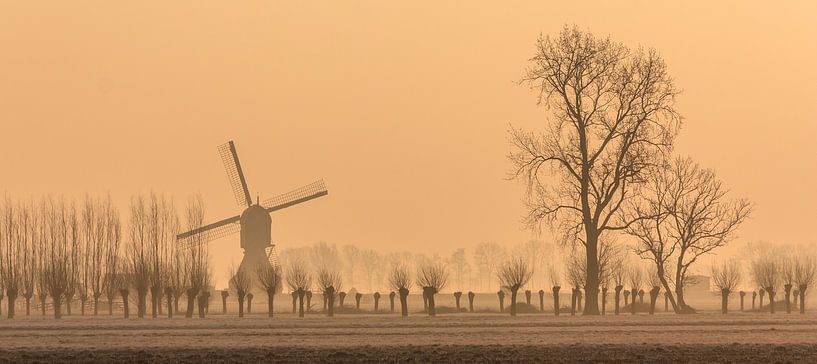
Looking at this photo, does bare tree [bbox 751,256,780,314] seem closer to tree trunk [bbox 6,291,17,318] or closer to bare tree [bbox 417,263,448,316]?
bare tree [bbox 417,263,448,316]

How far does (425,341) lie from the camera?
5800cm

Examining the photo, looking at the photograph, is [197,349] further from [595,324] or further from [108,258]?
[108,258]

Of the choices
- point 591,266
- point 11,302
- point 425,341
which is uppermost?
point 591,266

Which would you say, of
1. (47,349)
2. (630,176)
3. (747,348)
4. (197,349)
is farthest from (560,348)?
(630,176)

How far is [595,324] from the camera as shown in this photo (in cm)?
7062

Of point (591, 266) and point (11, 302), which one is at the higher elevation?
point (591, 266)

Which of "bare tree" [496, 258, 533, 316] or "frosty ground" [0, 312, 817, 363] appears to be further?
"bare tree" [496, 258, 533, 316]

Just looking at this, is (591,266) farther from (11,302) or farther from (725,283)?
(11,302)

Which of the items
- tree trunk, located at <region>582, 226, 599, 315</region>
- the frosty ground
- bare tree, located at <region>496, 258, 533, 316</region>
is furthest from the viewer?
bare tree, located at <region>496, 258, 533, 316</region>

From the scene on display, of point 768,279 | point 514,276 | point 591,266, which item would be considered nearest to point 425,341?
point 591,266

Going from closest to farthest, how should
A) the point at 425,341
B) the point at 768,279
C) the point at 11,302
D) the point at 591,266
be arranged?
the point at 425,341, the point at 591,266, the point at 11,302, the point at 768,279

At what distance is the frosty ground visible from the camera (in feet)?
166

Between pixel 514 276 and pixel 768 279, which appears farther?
pixel 768 279

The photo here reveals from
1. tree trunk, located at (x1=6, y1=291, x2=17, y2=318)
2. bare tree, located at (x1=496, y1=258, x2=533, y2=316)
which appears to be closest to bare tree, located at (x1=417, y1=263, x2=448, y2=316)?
bare tree, located at (x1=496, y1=258, x2=533, y2=316)
